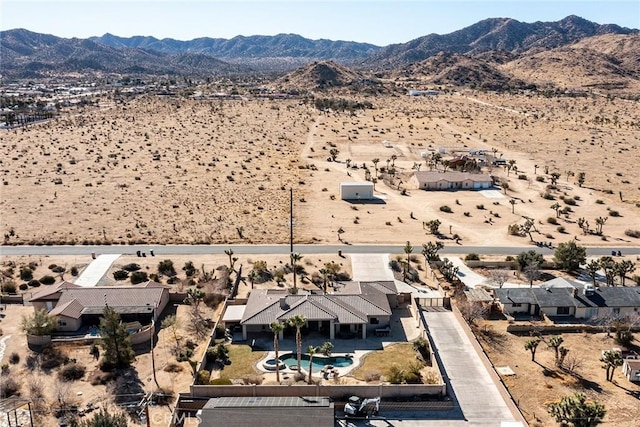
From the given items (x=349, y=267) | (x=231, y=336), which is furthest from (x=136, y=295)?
(x=349, y=267)

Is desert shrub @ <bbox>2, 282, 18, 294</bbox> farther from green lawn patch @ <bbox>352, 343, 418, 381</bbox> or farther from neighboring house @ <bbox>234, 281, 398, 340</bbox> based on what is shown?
green lawn patch @ <bbox>352, 343, 418, 381</bbox>

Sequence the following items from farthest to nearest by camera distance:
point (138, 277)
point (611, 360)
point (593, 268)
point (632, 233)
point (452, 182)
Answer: point (452, 182) < point (632, 233) < point (138, 277) < point (593, 268) < point (611, 360)

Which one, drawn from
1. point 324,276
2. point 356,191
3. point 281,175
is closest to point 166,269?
point 324,276

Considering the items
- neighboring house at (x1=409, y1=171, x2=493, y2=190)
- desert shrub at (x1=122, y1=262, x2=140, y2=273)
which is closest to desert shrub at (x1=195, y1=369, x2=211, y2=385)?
desert shrub at (x1=122, y1=262, x2=140, y2=273)

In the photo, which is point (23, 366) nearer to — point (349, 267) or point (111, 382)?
point (111, 382)

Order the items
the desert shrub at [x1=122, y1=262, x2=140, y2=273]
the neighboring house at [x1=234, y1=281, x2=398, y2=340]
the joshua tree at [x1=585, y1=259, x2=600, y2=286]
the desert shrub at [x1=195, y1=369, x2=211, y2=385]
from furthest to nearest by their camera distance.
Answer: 1. the desert shrub at [x1=122, y1=262, x2=140, y2=273]
2. the joshua tree at [x1=585, y1=259, x2=600, y2=286]
3. the neighboring house at [x1=234, y1=281, x2=398, y2=340]
4. the desert shrub at [x1=195, y1=369, x2=211, y2=385]

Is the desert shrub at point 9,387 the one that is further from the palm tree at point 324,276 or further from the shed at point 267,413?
the palm tree at point 324,276

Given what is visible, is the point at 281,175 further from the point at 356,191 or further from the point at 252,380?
the point at 252,380

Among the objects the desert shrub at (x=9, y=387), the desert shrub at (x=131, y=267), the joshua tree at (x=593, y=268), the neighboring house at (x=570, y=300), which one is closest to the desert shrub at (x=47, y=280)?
the desert shrub at (x=131, y=267)

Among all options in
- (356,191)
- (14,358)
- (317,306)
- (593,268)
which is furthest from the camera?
(356,191)
